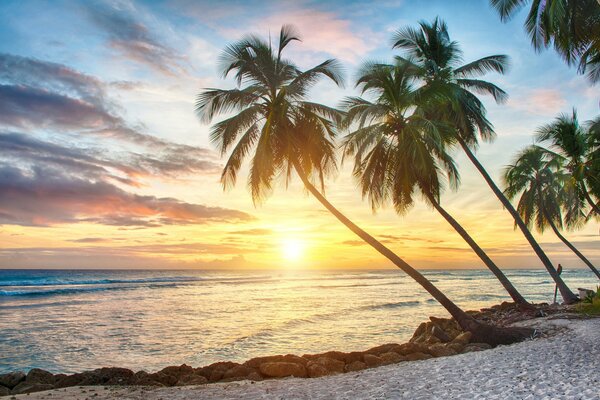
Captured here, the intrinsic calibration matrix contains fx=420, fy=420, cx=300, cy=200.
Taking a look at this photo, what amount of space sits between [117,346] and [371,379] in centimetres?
1046

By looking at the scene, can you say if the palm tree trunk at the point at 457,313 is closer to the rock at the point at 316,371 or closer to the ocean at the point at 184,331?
the ocean at the point at 184,331

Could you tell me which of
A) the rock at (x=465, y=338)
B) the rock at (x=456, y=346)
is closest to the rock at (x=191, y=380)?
the rock at (x=456, y=346)

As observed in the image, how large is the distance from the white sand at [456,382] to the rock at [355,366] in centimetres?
73

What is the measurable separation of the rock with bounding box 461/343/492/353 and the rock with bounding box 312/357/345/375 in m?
3.50


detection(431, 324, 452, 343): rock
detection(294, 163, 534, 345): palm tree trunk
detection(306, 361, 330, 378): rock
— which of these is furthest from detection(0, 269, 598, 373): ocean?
detection(306, 361, 330, 378): rock

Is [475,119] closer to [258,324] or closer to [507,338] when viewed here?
[507,338]

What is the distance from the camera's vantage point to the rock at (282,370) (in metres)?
9.59

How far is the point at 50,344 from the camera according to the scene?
14906 millimetres

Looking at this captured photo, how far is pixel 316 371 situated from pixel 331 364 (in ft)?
2.22

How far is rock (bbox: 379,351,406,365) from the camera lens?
1048 cm

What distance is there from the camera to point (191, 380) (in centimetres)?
964

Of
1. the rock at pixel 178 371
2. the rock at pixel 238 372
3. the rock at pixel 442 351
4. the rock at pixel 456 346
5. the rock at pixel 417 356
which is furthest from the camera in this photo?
the rock at pixel 456 346

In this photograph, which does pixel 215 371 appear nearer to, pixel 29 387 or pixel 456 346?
pixel 29 387

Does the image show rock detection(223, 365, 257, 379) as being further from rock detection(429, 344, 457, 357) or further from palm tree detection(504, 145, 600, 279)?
palm tree detection(504, 145, 600, 279)
